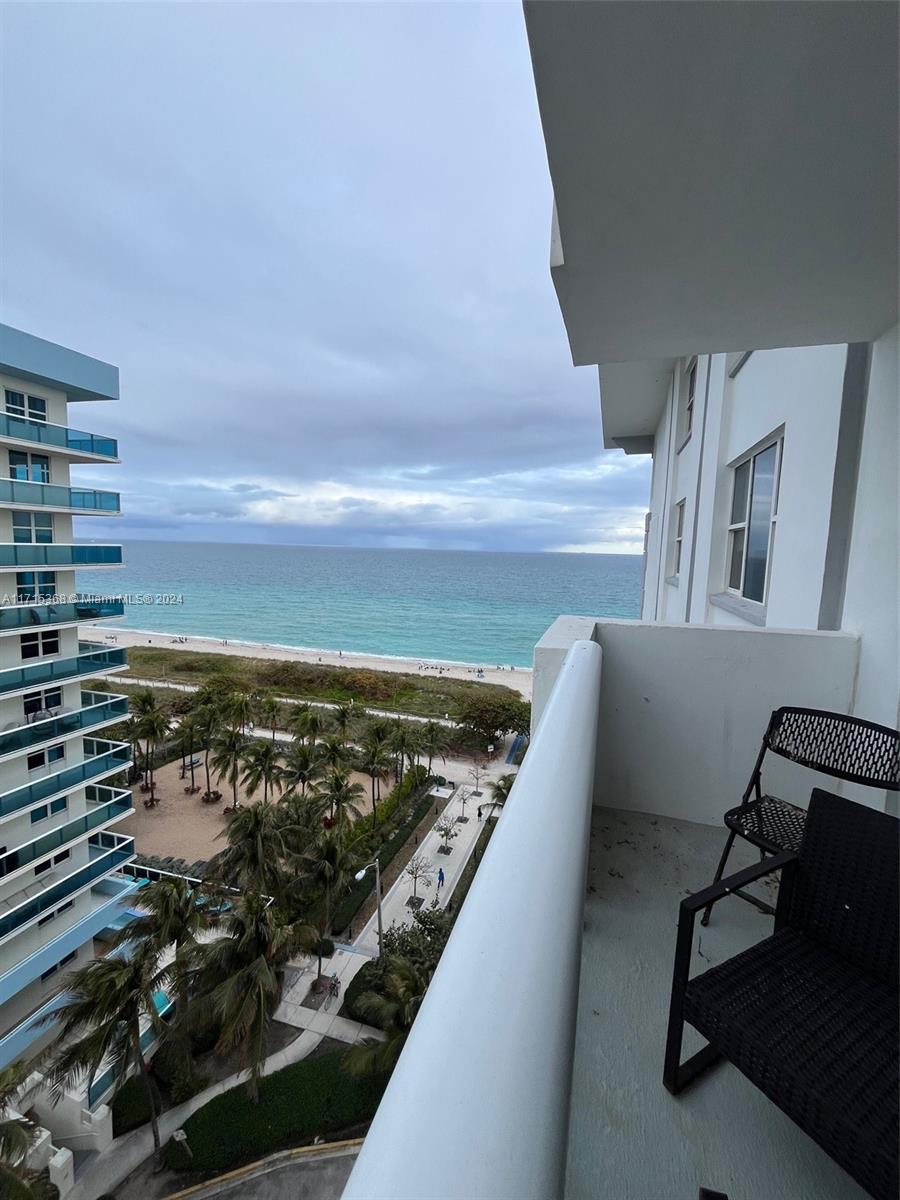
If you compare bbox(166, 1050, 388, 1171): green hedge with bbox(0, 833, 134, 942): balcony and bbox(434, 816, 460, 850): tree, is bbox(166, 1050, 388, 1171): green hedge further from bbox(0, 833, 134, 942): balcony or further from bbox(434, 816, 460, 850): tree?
bbox(434, 816, 460, 850): tree

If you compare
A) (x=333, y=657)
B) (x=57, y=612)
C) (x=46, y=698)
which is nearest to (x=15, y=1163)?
(x=46, y=698)

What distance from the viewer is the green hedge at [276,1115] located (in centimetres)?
890

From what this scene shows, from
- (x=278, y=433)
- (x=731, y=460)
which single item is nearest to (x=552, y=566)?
(x=278, y=433)

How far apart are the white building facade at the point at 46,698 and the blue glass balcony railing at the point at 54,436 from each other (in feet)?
0.09

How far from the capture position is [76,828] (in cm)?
1352

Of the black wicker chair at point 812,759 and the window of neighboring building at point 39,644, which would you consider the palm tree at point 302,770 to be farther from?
the black wicker chair at point 812,759

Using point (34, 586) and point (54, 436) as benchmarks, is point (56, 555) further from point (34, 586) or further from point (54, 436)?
point (54, 436)

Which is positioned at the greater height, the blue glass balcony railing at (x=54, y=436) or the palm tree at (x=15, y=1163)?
the blue glass balcony railing at (x=54, y=436)

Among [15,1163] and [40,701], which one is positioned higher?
[40,701]

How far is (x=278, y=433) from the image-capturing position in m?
69.6

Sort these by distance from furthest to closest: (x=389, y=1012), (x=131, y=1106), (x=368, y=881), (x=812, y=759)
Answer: (x=368, y=881), (x=131, y=1106), (x=389, y=1012), (x=812, y=759)

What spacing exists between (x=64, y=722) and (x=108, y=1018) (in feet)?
23.6

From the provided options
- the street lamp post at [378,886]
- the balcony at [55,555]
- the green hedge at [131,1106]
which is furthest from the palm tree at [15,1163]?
the balcony at [55,555]

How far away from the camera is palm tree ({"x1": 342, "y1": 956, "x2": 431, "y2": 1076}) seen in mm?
9008
